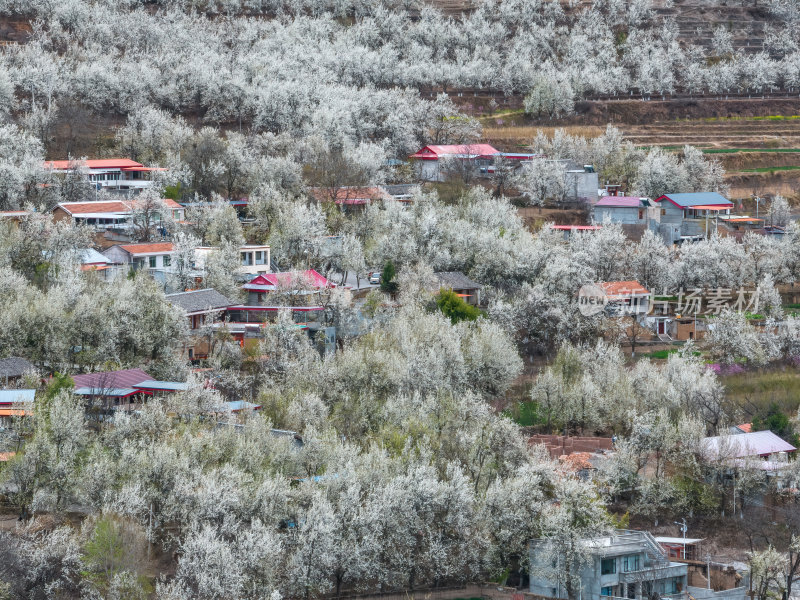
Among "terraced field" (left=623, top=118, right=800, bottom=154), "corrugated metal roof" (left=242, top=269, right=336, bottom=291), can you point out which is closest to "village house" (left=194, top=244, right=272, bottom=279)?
"corrugated metal roof" (left=242, top=269, right=336, bottom=291)

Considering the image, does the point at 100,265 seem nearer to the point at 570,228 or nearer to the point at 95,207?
the point at 95,207

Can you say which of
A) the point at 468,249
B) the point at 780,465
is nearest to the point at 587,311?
the point at 468,249

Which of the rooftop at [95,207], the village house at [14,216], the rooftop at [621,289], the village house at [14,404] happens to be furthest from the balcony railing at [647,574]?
the rooftop at [95,207]

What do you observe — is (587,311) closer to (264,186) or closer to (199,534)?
(264,186)

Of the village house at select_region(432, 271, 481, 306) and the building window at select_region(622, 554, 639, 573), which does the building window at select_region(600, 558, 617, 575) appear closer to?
the building window at select_region(622, 554, 639, 573)

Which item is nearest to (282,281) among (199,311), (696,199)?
(199,311)

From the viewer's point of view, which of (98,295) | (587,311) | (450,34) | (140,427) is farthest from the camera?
Result: (450,34)

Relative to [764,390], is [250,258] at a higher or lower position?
higher
